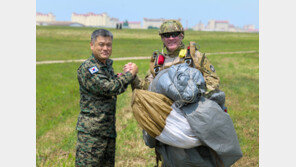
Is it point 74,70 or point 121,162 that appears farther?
point 74,70

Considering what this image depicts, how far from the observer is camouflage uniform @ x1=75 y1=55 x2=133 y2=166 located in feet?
11.0

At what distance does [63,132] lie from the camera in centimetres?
668

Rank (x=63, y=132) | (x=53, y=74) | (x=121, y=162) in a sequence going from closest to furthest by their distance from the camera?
(x=121, y=162) → (x=63, y=132) → (x=53, y=74)

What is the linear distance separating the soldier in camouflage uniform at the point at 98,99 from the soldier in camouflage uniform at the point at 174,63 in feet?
1.14

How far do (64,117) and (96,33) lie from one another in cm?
508

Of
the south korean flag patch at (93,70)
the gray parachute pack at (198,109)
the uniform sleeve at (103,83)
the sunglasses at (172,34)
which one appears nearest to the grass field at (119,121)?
the uniform sleeve at (103,83)

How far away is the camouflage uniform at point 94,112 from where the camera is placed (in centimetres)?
336

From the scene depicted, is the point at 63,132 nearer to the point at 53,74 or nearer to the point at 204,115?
the point at 204,115

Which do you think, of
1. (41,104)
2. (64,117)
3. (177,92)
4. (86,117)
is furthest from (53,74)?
(177,92)

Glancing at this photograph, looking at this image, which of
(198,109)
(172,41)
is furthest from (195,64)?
(198,109)

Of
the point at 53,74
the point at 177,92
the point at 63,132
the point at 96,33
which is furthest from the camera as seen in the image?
the point at 53,74

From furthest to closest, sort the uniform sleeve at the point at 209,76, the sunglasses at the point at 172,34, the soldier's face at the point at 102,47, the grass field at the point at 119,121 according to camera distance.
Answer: the grass field at the point at 119,121 < the sunglasses at the point at 172,34 < the soldier's face at the point at 102,47 < the uniform sleeve at the point at 209,76

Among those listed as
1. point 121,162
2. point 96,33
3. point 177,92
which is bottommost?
point 121,162

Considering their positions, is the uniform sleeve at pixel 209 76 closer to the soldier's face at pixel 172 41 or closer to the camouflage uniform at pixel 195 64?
the camouflage uniform at pixel 195 64
